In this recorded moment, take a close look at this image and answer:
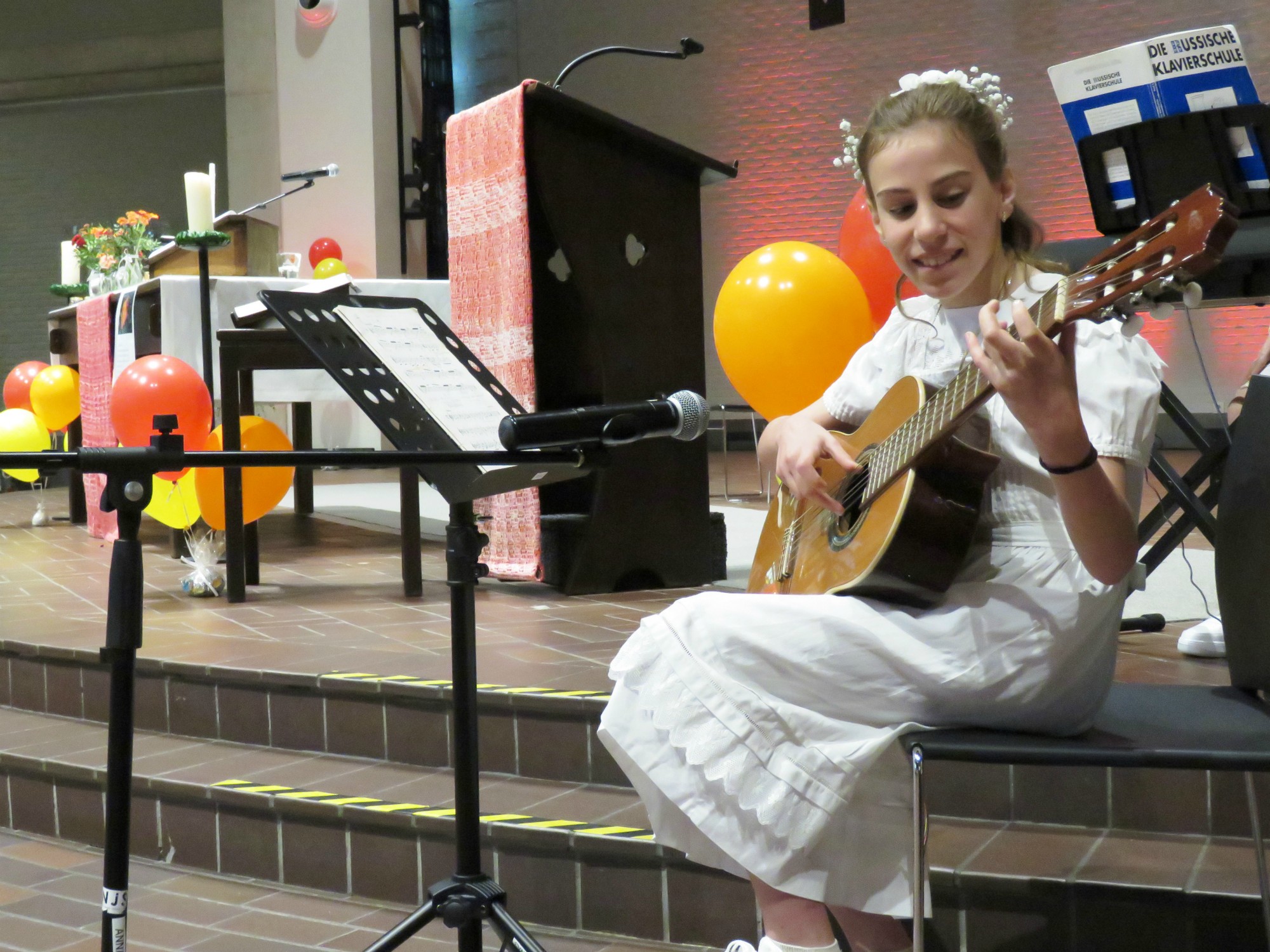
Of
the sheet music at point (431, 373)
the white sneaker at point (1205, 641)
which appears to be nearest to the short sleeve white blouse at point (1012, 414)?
the sheet music at point (431, 373)

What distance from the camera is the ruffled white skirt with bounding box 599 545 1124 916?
1.43m

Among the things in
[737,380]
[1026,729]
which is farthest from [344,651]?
[1026,729]

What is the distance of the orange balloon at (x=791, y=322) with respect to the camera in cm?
314

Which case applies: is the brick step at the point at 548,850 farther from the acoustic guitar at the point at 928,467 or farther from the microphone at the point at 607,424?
the microphone at the point at 607,424

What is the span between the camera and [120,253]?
6117 millimetres

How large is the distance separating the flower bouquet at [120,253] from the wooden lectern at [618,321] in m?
2.95

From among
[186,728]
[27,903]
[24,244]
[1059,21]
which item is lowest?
[27,903]

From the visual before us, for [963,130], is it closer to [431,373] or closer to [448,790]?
[431,373]

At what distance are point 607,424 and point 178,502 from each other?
139 inches

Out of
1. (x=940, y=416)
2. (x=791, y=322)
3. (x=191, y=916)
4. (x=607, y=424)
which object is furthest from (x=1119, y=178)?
(x=191, y=916)

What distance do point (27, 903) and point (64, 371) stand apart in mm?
4194

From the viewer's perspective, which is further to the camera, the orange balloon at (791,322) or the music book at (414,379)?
the orange balloon at (791,322)

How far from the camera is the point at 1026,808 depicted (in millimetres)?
2131

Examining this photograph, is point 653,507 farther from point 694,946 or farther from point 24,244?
point 24,244
